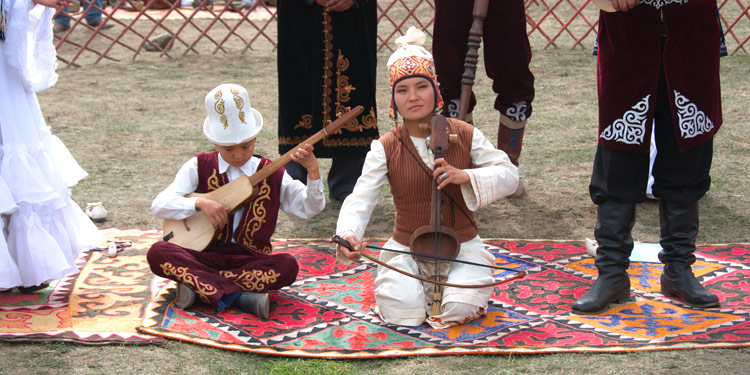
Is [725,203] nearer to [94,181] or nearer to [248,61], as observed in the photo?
[94,181]

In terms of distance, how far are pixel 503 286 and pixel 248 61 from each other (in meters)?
5.86

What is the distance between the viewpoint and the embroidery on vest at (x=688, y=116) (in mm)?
→ 2965

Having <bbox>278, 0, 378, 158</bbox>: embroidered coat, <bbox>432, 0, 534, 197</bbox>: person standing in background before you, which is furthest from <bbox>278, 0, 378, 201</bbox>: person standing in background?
<bbox>432, 0, 534, 197</bbox>: person standing in background

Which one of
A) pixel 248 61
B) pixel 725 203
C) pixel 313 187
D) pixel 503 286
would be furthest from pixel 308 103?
pixel 248 61

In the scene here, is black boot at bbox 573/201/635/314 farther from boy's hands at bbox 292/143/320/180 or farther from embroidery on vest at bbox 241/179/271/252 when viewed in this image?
embroidery on vest at bbox 241/179/271/252

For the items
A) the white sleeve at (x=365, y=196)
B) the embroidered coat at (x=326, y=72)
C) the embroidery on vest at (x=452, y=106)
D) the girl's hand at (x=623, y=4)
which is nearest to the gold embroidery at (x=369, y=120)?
the embroidered coat at (x=326, y=72)

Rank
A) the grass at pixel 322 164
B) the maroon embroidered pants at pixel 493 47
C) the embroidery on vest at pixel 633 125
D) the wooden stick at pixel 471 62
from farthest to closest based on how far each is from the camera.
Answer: the maroon embroidered pants at pixel 493 47 → the wooden stick at pixel 471 62 → the embroidery on vest at pixel 633 125 → the grass at pixel 322 164

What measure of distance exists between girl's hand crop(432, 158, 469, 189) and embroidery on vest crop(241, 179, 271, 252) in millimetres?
750

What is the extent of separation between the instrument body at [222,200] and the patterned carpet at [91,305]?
274 millimetres

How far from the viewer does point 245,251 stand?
10.8ft

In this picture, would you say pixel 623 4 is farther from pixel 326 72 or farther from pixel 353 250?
pixel 326 72

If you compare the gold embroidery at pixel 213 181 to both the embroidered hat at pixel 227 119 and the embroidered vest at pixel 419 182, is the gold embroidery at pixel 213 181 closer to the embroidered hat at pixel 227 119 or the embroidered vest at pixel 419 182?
the embroidered hat at pixel 227 119

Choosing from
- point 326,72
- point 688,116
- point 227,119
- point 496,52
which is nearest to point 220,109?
point 227,119

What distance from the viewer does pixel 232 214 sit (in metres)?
3.27
